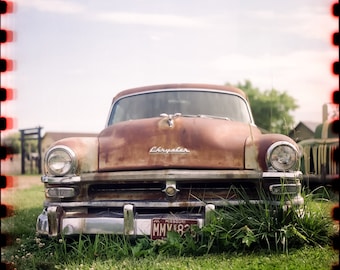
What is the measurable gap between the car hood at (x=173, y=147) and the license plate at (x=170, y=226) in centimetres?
44

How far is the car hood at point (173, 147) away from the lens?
11.4ft

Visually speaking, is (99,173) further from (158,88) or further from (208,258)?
(158,88)

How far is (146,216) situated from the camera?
11.2 feet

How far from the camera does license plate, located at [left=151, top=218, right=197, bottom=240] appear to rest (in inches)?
131

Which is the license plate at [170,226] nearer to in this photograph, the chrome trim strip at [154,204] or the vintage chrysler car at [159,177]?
the vintage chrysler car at [159,177]

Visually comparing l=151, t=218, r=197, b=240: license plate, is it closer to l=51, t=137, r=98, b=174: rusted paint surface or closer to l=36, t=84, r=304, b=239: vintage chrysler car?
l=36, t=84, r=304, b=239: vintage chrysler car

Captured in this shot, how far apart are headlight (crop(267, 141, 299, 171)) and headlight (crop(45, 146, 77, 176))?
1592 mm

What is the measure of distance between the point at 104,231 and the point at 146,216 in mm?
348

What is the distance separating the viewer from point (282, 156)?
344 centimetres

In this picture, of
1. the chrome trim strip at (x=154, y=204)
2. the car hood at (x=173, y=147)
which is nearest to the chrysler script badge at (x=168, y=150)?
the car hood at (x=173, y=147)

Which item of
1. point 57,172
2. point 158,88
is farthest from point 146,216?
point 158,88

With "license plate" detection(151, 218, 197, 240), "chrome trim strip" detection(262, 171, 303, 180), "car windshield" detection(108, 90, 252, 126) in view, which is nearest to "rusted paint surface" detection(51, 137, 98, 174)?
"license plate" detection(151, 218, 197, 240)

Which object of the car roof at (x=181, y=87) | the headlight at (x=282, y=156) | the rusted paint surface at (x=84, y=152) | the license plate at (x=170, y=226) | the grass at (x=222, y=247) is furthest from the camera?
the car roof at (x=181, y=87)

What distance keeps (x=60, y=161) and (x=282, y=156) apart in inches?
71.4
